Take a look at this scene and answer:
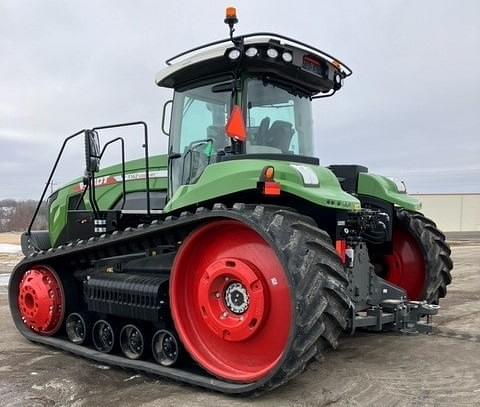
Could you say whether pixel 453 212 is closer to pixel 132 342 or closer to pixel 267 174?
pixel 132 342

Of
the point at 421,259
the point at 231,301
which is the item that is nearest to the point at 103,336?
the point at 231,301

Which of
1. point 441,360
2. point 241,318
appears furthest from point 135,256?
point 441,360

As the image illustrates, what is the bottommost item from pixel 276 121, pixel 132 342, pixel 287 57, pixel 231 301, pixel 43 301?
pixel 132 342

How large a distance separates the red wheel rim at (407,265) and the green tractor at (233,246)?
0.7 inches

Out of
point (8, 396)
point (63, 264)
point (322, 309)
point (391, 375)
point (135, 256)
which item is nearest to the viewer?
point (322, 309)

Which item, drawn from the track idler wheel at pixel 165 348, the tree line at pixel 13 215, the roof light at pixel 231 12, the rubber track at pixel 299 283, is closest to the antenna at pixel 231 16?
the roof light at pixel 231 12

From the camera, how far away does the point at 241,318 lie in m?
4.68

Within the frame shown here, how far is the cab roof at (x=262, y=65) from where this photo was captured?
5.10 m

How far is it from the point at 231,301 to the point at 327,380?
3.63ft

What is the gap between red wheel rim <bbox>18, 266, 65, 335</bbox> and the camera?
6305 millimetres

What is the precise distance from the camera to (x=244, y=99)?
5305 mm

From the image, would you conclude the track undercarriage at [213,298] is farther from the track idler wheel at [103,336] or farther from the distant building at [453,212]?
the distant building at [453,212]

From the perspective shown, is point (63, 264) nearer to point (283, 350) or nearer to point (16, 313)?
point (16, 313)

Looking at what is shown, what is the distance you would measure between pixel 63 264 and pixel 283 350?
332 centimetres
